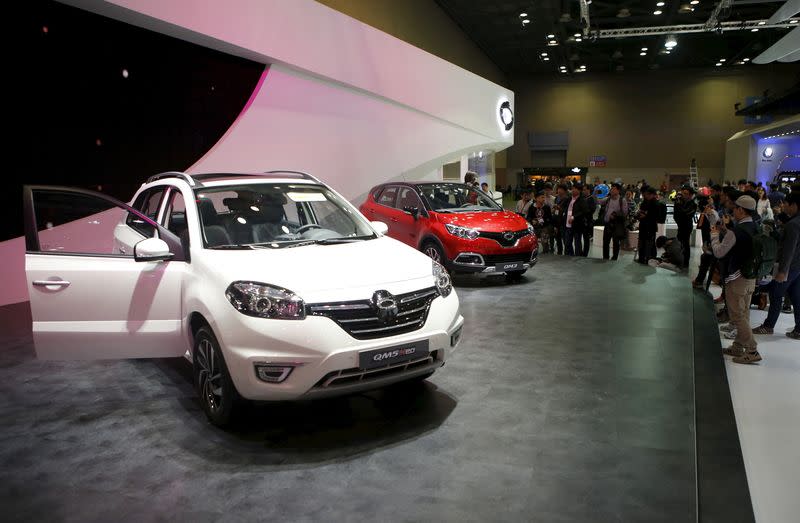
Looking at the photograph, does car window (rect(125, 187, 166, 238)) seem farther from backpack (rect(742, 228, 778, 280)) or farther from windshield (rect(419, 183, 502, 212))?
backpack (rect(742, 228, 778, 280))

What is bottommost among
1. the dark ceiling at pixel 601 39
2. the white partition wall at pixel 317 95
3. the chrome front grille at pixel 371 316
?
the chrome front grille at pixel 371 316

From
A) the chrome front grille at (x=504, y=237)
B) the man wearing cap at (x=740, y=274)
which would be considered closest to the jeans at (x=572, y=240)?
the chrome front grille at (x=504, y=237)

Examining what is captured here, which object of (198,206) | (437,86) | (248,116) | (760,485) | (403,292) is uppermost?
(437,86)

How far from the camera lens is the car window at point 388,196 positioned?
913cm

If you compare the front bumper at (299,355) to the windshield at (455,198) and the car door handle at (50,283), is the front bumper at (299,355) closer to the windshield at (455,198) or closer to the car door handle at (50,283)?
the car door handle at (50,283)

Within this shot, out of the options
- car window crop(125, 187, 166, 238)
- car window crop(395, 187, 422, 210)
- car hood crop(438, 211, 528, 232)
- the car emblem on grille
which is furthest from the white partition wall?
the car emblem on grille

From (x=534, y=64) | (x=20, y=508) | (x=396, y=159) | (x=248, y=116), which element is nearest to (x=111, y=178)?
(x=248, y=116)

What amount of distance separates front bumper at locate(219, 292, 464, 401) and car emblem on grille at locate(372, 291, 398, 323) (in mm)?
124

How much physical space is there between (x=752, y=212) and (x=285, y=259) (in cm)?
448

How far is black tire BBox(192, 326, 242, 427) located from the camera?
11.1ft

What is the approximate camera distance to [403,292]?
3475 mm

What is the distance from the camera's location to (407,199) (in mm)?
8773

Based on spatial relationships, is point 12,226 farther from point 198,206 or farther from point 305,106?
point 305,106

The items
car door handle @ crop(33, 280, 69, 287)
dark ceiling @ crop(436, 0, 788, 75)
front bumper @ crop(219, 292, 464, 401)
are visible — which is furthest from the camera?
dark ceiling @ crop(436, 0, 788, 75)
